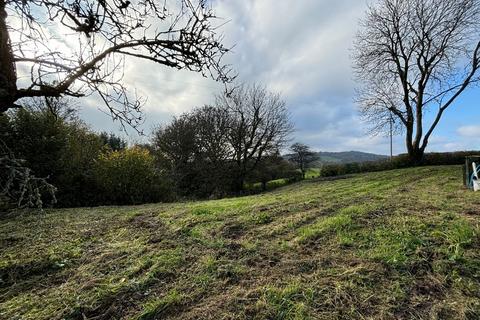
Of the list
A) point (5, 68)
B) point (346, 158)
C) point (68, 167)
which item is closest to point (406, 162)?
point (68, 167)

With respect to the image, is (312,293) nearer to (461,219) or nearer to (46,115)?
(461,219)

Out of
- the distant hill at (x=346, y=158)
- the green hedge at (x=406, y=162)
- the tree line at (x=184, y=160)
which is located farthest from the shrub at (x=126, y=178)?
the distant hill at (x=346, y=158)

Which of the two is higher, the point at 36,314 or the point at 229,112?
the point at 229,112

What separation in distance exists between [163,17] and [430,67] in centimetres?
1797

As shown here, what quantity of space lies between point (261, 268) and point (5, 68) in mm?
2708

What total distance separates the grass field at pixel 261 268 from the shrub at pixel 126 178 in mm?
6685

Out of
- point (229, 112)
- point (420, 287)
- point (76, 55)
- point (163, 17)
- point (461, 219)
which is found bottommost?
point (420, 287)

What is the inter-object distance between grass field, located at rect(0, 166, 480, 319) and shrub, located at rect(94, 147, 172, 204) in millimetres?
6685

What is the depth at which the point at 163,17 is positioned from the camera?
300 cm

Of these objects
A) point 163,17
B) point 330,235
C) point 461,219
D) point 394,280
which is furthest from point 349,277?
point 163,17

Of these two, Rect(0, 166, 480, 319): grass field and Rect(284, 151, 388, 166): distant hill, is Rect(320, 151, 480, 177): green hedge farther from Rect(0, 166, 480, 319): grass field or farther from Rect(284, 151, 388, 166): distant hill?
Rect(0, 166, 480, 319): grass field

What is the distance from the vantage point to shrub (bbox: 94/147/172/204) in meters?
10.9

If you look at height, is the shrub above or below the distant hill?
below

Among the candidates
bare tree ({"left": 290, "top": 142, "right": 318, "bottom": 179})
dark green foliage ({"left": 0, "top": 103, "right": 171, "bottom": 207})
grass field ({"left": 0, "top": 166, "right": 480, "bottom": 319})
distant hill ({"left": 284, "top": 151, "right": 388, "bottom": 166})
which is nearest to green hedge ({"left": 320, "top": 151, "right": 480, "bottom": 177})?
distant hill ({"left": 284, "top": 151, "right": 388, "bottom": 166})
